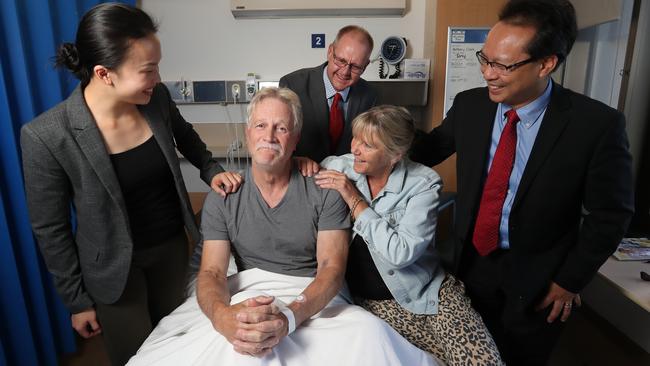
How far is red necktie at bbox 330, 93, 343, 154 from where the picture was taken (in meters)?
2.13

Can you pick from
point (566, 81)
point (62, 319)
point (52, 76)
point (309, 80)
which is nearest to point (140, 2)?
point (52, 76)

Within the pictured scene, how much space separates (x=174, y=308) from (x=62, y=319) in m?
0.98

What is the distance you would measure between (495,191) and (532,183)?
0.13 metres

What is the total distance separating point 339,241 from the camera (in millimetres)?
1482

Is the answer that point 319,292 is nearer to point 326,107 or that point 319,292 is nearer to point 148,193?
point 148,193

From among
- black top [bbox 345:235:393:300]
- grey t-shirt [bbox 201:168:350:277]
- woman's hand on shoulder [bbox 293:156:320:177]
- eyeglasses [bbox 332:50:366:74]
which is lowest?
black top [bbox 345:235:393:300]

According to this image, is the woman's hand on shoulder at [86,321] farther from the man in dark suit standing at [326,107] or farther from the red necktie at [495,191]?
the red necktie at [495,191]

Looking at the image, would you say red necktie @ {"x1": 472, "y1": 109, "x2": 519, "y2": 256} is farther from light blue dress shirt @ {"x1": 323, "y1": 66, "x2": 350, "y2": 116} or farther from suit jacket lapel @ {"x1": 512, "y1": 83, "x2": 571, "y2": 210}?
light blue dress shirt @ {"x1": 323, "y1": 66, "x2": 350, "y2": 116}

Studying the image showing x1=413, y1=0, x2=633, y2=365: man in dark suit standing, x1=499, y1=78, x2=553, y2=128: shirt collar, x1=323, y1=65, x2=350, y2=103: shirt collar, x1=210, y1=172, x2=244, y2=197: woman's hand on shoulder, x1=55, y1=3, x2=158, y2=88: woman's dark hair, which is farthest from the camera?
x1=323, y1=65, x2=350, y2=103: shirt collar

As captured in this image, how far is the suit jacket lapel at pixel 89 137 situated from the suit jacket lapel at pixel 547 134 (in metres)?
1.37

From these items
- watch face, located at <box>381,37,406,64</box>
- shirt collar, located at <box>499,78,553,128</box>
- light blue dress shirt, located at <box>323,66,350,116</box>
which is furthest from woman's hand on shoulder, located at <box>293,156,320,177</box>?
watch face, located at <box>381,37,406,64</box>

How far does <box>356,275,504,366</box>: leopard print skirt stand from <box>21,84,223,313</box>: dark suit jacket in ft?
3.00

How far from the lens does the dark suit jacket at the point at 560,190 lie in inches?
52.5

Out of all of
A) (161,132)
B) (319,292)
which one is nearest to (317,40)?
(161,132)
